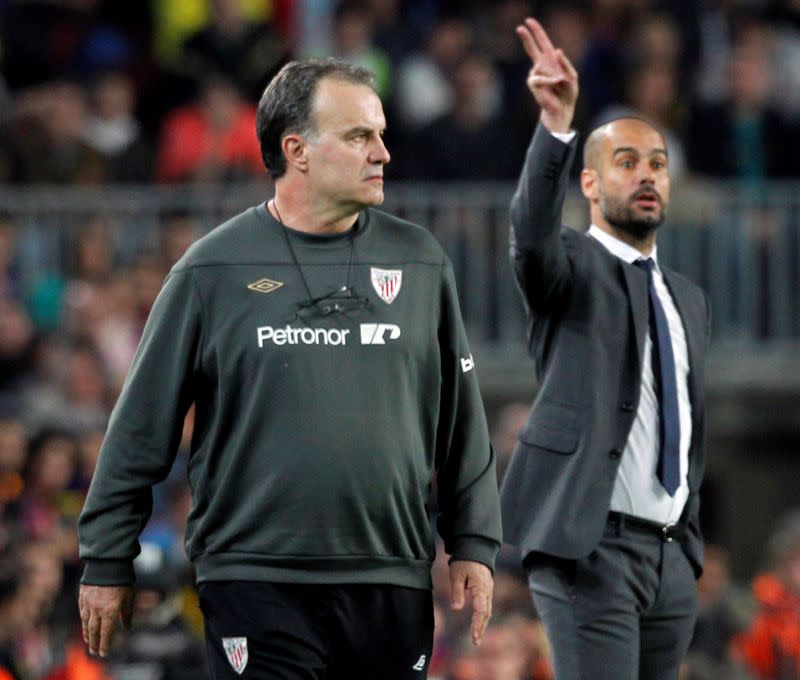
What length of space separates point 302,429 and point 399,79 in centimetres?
903

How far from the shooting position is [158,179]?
13492 mm

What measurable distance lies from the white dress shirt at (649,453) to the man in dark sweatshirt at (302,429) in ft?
2.39

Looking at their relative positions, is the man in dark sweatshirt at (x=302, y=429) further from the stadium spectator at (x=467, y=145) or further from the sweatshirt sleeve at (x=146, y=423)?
the stadium spectator at (x=467, y=145)

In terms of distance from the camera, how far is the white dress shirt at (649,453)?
6.08m

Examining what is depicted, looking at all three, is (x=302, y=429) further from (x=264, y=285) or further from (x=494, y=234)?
(x=494, y=234)

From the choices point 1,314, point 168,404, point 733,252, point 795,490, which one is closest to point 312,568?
point 168,404

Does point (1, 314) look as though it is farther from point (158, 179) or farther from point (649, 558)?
point (649, 558)

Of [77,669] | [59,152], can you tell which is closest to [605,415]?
[77,669]

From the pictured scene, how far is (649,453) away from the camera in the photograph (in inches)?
241

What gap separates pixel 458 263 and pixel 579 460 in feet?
22.9

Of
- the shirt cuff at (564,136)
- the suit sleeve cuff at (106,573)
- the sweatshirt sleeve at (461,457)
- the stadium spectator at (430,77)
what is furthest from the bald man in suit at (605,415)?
the stadium spectator at (430,77)

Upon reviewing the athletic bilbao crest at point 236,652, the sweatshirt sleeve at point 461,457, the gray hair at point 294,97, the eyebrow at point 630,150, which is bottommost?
the athletic bilbao crest at point 236,652

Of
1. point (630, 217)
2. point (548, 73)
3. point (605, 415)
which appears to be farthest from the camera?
point (630, 217)

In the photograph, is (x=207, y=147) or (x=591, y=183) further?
(x=207, y=147)
